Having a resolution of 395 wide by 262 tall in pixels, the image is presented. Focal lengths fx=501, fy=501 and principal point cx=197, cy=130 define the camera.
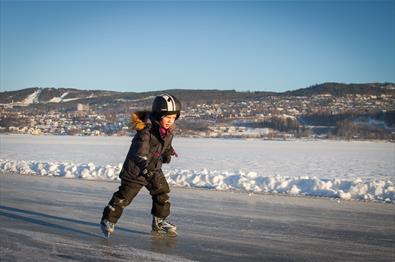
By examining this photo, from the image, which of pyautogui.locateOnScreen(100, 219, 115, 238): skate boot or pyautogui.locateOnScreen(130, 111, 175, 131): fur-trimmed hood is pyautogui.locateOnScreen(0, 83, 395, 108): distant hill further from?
pyautogui.locateOnScreen(100, 219, 115, 238): skate boot

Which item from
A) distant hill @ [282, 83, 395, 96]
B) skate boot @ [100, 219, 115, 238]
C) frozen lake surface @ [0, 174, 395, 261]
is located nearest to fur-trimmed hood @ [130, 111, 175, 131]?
skate boot @ [100, 219, 115, 238]

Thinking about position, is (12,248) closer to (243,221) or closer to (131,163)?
(131,163)

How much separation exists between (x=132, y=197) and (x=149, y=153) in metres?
0.53

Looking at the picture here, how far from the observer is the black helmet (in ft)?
17.0

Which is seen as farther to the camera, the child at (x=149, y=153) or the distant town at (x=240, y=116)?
the distant town at (x=240, y=116)

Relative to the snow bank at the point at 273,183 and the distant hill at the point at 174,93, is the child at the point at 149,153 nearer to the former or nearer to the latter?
the snow bank at the point at 273,183

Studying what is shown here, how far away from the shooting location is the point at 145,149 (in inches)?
201

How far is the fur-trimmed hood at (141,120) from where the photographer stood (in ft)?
17.1

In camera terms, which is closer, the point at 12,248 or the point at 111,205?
the point at 12,248

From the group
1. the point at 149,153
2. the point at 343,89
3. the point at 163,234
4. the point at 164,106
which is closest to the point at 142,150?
→ the point at 149,153

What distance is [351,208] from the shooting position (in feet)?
25.9

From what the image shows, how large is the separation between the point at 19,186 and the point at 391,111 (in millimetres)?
121113

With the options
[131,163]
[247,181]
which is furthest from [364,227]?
[247,181]

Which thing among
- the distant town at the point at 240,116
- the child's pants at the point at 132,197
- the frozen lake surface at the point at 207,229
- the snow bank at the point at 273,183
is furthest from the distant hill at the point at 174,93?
the child's pants at the point at 132,197
